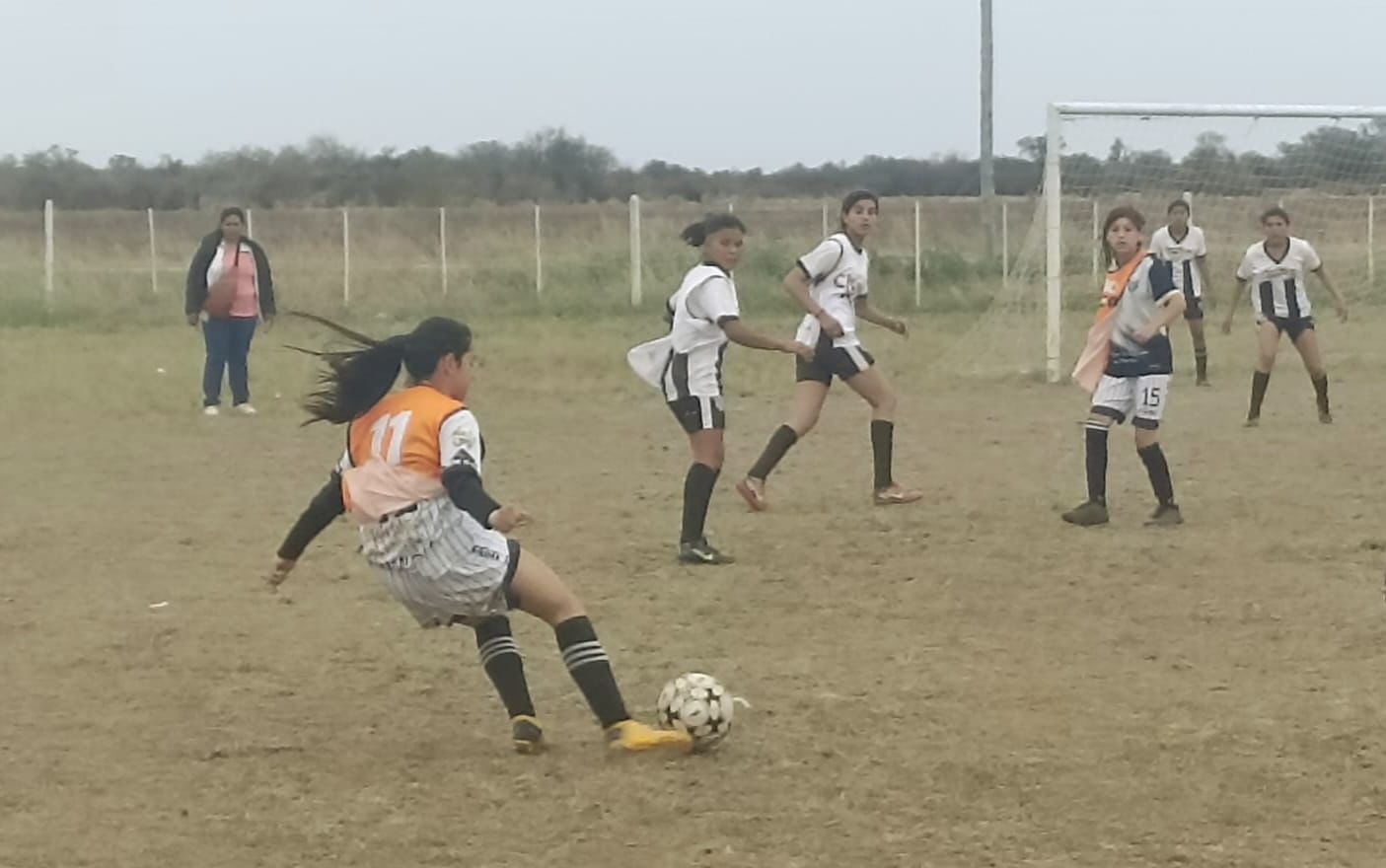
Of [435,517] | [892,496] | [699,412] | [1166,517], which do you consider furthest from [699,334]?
[435,517]

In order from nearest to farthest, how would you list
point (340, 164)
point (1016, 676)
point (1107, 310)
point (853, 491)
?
point (1016, 676), point (1107, 310), point (853, 491), point (340, 164)

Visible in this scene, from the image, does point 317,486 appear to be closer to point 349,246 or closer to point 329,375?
point 329,375

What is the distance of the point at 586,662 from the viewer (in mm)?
5531

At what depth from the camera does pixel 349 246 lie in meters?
31.4

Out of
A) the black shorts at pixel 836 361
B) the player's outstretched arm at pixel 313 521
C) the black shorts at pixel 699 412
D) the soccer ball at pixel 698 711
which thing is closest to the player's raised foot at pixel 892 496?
the black shorts at pixel 836 361

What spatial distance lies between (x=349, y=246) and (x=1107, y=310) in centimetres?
2335

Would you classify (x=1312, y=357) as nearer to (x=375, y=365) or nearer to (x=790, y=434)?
(x=790, y=434)

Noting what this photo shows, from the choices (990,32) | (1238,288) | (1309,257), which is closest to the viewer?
(1309,257)

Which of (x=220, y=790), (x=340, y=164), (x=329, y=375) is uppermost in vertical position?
(x=340, y=164)

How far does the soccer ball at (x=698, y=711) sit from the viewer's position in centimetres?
552

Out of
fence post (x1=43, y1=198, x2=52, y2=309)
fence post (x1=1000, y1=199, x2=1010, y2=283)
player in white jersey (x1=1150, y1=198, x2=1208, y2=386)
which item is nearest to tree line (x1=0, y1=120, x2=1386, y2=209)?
fence post (x1=1000, y1=199, x2=1010, y2=283)

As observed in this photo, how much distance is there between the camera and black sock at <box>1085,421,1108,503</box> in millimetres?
9648

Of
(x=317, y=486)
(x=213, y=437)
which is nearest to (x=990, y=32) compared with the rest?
(x=213, y=437)

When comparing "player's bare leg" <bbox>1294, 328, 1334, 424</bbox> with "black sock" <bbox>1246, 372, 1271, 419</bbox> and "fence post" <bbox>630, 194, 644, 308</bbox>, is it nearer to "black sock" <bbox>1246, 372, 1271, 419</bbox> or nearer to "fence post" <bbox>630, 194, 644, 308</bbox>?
"black sock" <bbox>1246, 372, 1271, 419</bbox>
